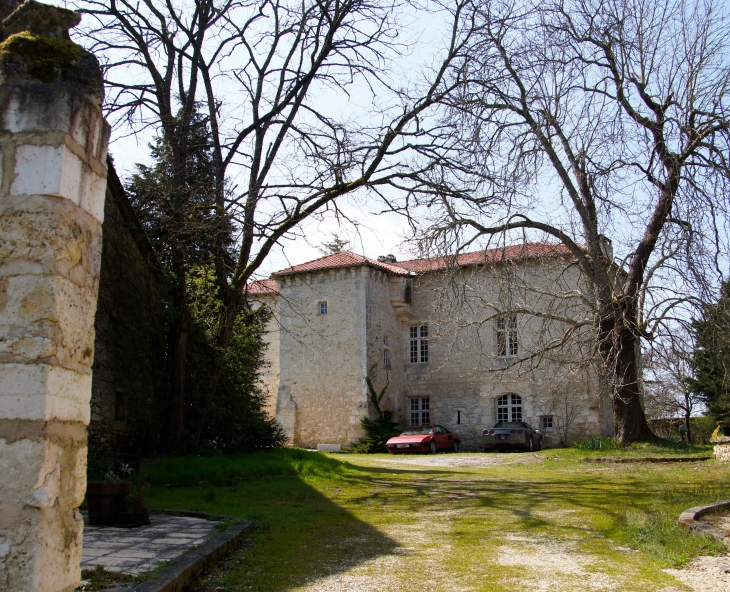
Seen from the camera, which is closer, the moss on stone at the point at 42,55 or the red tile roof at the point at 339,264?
the moss on stone at the point at 42,55

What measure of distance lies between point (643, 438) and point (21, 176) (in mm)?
19207

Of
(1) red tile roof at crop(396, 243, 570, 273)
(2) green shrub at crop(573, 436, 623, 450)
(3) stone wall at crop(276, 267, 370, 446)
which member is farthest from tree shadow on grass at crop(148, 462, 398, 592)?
(3) stone wall at crop(276, 267, 370, 446)

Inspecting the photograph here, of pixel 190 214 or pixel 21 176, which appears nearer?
pixel 21 176

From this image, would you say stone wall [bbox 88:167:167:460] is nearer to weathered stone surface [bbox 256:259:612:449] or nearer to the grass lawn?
the grass lawn

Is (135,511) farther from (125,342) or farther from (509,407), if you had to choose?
(509,407)

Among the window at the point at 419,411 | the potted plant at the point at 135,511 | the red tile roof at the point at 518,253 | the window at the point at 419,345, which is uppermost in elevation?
the red tile roof at the point at 518,253

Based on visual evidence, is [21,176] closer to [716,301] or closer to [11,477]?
[11,477]

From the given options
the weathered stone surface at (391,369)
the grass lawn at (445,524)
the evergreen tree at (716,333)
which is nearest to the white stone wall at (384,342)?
the weathered stone surface at (391,369)

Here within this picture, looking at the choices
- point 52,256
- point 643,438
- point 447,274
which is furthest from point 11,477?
point 643,438

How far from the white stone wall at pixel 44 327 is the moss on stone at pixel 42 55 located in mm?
96

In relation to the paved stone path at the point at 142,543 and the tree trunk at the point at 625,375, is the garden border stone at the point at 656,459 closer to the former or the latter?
the tree trunk at the point at 625,375

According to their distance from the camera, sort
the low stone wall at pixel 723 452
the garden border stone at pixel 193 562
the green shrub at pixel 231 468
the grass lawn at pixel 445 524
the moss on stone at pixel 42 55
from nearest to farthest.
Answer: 1. the moss on stone at pixel 42 55
2. the garden border stone at pixel 193 562
3. the grass lawn at pixel 445 524
4. the green shrub at pixel 231 468
5. the low stone wall at pixel 723 452

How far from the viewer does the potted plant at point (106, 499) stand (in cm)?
711

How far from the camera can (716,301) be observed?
48.6 feet
